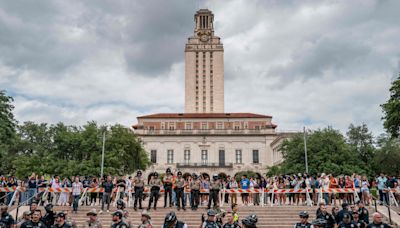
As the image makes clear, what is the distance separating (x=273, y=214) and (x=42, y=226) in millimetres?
11125

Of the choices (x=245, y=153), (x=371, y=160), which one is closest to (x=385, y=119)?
(x=371, y=160)

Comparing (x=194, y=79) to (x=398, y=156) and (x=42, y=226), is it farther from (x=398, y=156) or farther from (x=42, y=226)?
(x=42, y=226)

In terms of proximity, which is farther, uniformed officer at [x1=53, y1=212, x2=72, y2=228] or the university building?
the university building

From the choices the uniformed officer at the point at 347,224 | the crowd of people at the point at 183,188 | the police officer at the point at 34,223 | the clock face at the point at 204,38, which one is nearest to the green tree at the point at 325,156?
the crowd of people at the point at 183,188

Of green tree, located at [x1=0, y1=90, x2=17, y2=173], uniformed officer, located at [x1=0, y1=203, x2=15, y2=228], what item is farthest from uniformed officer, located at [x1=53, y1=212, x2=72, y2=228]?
green tree, located at [x1=0, y1=90, x2=17, y2=173]

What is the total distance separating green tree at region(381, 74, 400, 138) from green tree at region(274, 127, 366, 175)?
991 cm

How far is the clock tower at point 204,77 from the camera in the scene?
284ft

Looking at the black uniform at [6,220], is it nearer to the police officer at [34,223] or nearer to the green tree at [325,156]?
the police officer at [34,223]

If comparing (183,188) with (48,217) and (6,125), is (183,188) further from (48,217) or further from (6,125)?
(6,125)

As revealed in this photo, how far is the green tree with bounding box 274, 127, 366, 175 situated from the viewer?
37.3 m

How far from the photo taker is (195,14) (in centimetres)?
10506

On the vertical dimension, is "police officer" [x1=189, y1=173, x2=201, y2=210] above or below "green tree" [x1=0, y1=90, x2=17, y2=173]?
below

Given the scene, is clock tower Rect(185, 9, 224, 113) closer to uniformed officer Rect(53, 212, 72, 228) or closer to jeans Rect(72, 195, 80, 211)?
jeans Rect(72, 195, 80, 211)

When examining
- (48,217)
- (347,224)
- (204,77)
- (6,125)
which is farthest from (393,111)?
(204,77)
